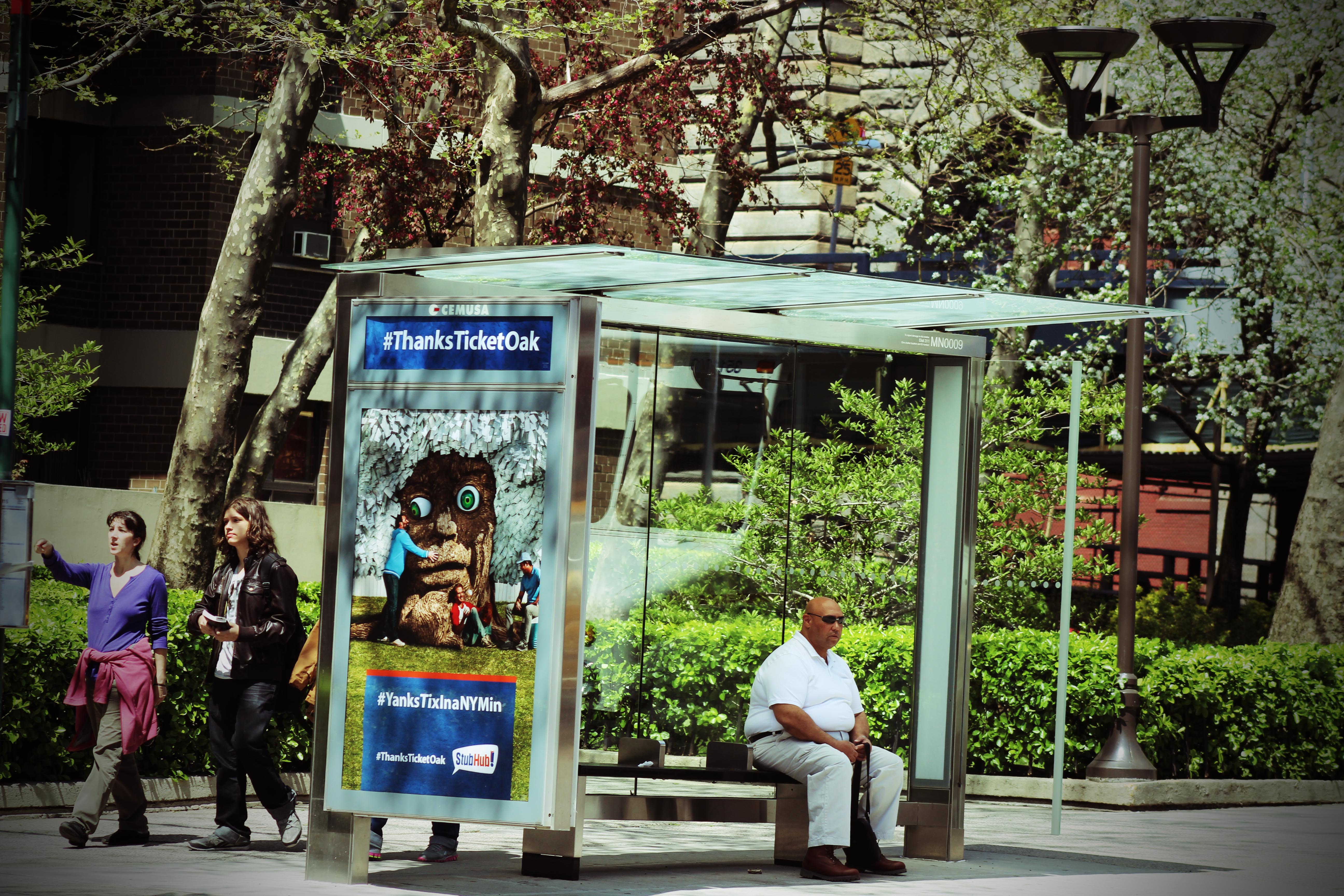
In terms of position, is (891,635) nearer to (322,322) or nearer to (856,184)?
(322,322)

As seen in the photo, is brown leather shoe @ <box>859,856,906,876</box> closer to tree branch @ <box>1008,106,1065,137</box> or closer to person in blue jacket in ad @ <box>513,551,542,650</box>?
person in blue jacket in ad @ <box>513,551,542,650</box>

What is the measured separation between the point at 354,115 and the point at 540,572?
1643 centimetres

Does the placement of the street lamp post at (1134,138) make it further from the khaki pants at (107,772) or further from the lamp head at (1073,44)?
the khaki pants at (107,772)

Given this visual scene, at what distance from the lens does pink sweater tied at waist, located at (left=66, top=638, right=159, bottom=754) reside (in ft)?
30.6

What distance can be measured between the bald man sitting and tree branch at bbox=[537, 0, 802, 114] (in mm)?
6738

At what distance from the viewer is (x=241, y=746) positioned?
9211 mm

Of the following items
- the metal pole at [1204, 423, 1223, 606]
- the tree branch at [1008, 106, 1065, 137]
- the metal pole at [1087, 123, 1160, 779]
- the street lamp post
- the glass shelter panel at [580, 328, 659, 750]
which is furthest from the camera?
the metal pole at [1204, 423, 1223, 606]

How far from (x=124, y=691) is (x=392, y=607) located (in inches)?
73.6

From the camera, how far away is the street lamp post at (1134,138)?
1364 cm

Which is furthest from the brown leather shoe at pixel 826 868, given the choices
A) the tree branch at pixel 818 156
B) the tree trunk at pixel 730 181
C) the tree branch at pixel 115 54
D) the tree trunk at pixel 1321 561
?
the tree branch at pixel 818 156

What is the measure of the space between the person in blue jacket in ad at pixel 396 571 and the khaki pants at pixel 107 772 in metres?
1.88

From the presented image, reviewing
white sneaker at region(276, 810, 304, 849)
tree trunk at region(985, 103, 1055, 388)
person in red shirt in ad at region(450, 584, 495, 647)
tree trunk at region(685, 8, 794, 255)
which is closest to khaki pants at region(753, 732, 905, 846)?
person in red shirt in ad at region(450, 584, 495, 647)

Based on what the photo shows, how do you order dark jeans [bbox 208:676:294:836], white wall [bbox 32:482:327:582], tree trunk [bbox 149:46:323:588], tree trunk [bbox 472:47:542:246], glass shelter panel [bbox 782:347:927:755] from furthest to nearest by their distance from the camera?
white wall [bbox 32:482:327:582] < tree trunk [bbox 472:47:542:246] < tree trunk [bbox 149:46:323:588] < glass shelter panel [bbox 782:347:927:755] < dark jeans [bbox 208:676:294:836]

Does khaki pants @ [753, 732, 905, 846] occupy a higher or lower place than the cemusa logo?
lower
